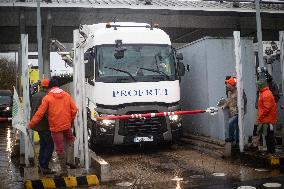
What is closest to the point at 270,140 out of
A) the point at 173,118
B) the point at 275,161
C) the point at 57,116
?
the point at 275,161

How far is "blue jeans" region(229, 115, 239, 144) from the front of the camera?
383 inches

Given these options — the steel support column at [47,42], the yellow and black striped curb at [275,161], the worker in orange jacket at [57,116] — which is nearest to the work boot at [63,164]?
the worker in orange jacket at [57,116]

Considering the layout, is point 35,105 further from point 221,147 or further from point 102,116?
point 221,147

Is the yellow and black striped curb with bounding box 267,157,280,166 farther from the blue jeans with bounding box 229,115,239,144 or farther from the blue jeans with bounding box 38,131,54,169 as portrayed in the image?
the blue jeans with bounding box 38,131,54,169

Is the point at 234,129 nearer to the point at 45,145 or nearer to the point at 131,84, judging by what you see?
the point at 131,84

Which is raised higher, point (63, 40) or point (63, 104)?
point (63, 40)

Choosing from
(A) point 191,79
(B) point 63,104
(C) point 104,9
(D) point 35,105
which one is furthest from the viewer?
(C) point 104,9

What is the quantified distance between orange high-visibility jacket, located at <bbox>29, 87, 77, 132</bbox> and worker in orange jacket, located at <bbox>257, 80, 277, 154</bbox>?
13.5 ft

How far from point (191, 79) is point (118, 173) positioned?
516cm

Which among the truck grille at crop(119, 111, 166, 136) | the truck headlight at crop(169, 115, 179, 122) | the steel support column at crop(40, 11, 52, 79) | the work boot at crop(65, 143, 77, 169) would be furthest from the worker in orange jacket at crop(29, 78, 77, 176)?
the steel support column at crop(40, 11, 52, 79)

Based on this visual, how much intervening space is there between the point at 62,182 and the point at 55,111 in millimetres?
1315

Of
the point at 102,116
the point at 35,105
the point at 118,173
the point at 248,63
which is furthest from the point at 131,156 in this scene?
the point at 248,63

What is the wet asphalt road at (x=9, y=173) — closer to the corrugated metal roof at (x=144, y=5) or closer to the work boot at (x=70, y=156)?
the work boot at (x=70, y=156)

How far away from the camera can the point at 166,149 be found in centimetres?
1121
